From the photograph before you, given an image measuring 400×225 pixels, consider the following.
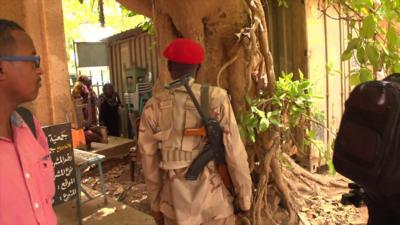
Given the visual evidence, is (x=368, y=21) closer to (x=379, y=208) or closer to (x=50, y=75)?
(x=379, y=208)

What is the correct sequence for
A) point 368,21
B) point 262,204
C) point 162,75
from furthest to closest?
point 262,204 < point 162,75 < point 368,21

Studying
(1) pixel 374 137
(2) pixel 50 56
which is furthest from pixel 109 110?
(1) pixel 374 137

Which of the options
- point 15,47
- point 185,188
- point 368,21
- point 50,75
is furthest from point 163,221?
point 50,75

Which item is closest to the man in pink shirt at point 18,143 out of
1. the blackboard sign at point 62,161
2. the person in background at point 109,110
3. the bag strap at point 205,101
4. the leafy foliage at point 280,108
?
the bag strap at point 205,101

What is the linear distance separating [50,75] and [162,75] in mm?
1290

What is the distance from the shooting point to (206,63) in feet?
14.8

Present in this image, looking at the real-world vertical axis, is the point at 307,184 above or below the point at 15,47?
below

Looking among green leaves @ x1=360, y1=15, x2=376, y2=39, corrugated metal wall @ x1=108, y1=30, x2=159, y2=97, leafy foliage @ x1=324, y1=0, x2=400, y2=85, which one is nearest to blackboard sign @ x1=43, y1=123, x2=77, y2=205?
leafy foliage @ x1=324, y1=0, x2=400, y2=85

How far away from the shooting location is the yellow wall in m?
4.32

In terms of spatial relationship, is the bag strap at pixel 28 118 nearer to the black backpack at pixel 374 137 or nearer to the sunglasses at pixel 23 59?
the sunglasses at pixel 23 59

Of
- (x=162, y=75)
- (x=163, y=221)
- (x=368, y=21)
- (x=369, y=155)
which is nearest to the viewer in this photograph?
(x=369, y=155)

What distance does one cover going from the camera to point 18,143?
1576 millimetres

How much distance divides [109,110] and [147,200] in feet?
16.3

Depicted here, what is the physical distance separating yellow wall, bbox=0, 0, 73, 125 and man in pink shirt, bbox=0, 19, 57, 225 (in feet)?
9.22
